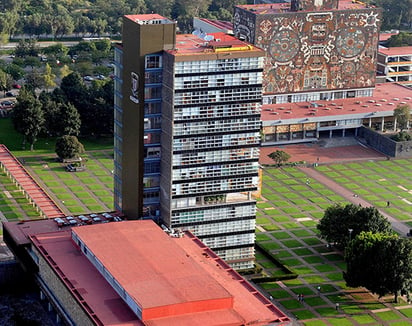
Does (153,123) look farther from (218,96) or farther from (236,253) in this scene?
(236,253)

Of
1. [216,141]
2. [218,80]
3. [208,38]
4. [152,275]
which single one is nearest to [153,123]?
[216,141]

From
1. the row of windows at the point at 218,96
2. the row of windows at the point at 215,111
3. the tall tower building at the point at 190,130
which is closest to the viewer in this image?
the row of windows at the point at 218,96

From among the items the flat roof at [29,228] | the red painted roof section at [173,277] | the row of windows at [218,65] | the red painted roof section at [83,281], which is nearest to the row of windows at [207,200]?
the red painted roof section at [173,277]

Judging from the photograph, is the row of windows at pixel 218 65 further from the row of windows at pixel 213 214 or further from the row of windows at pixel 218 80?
the row of windows at pixel 213 214

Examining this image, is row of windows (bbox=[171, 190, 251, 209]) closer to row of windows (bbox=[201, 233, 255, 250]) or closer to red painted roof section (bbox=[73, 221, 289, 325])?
row of windows (bbox=[201, 233, 255, 250])

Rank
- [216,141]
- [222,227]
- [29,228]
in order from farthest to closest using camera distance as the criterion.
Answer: [222,227] → [29,228] → [216,141]

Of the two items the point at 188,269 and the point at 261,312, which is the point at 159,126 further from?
the point at 261,312

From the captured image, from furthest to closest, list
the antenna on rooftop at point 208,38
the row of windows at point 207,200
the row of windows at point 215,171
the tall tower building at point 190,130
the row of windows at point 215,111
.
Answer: the antenna on rooftop at point 208,38 → the row of windows at point 207,200 → the row of windows at point 215,171 → the row of windows at point 215,111 → the tall tower building at point 190,130
